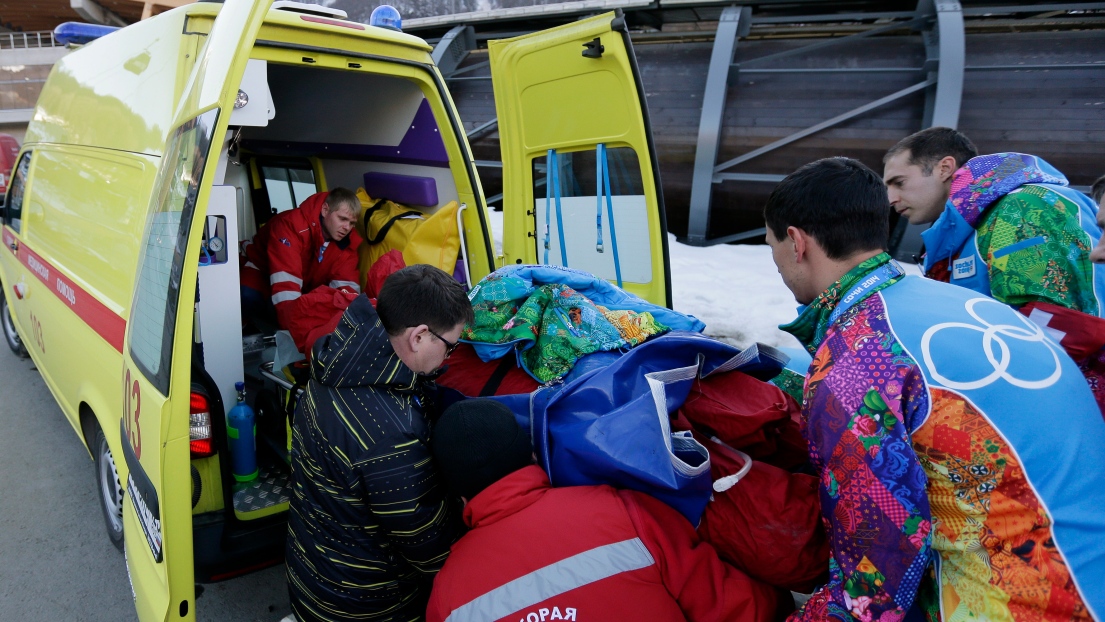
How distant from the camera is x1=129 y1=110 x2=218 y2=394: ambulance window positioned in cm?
191

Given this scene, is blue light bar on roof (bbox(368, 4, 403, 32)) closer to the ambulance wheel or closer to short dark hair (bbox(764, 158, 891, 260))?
the ambulance wheel

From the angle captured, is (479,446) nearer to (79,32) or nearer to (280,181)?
(79,32)

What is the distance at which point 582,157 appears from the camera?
3.84 meters

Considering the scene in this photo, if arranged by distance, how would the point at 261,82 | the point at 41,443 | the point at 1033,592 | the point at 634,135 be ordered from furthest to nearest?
the point at 41,443 < the point at 634,135 < the point at 261,82 < the point at 1033,592

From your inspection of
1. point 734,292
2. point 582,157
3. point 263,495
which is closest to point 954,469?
point 263,495

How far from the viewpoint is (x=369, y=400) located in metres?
1.74

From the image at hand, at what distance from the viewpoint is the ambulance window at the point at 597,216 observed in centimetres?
370

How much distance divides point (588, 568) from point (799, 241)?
0.89 meters

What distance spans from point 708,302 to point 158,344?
5495 millimetres

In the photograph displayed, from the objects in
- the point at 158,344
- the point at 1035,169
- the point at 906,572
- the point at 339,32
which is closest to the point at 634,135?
the point at 339,32

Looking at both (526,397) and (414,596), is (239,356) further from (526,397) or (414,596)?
(526,397)

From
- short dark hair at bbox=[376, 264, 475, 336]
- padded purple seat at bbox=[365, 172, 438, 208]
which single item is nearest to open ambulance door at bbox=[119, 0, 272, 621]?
short dark hair at bbox=[376, 264, 475, 336]

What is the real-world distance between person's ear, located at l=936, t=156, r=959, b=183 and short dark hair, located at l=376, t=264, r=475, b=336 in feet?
6.70

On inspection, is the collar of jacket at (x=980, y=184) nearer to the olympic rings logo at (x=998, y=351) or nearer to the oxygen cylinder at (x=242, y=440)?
the olympic rings logo at (x=998, y=351)
